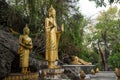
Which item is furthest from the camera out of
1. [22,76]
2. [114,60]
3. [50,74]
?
[114,60]

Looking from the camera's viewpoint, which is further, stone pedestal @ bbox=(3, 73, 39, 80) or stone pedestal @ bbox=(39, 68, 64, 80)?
stone pedestal @ bbox=(39, 68, 64, 80)

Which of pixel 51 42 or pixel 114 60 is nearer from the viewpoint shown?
pixel 51 42

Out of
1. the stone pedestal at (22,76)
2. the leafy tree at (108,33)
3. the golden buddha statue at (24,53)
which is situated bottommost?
the stone pedestal at (22,76)

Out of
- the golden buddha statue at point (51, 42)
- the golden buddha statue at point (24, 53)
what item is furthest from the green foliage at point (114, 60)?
the golden buddha statue at point (24, 53)

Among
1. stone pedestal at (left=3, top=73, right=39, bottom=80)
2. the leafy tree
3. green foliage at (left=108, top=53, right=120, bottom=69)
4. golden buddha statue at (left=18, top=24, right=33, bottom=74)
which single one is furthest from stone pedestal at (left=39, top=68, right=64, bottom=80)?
the leafy tree

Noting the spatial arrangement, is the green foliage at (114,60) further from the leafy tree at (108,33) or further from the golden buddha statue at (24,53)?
the golden buddha statue at (24,53)

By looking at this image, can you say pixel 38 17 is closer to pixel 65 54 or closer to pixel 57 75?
pixel 65 54

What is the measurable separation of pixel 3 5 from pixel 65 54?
5.20 m

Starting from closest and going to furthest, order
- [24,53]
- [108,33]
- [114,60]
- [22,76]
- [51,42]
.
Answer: [22,76] → [24,53] → [51,42] → [114,60] → [108,33]

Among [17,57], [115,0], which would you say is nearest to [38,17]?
[17,57]

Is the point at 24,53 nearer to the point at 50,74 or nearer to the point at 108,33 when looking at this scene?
the point at 50,74

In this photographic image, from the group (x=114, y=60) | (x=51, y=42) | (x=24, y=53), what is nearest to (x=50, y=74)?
(x=24, y=53)

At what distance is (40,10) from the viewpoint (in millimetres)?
13688

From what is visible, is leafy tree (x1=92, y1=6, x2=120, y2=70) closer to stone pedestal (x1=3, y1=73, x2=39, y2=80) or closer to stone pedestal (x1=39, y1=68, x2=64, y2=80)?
stone pedestal (x1=39, y1=68, x2=64, y2=80)
